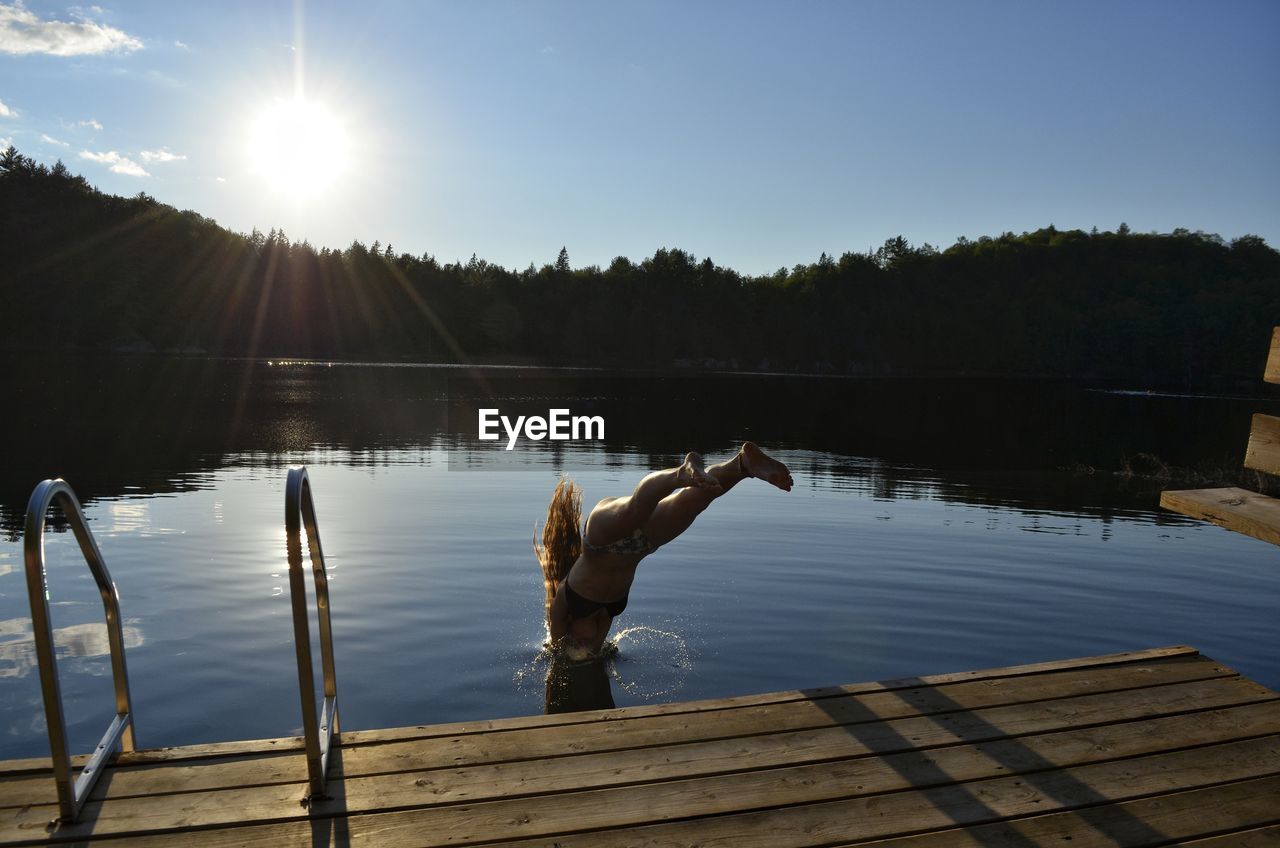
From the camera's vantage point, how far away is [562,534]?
7.77 metres

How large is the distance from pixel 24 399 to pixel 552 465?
105 feet

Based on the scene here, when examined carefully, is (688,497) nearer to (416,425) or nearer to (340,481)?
(340,481)

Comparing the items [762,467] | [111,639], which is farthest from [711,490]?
[111,639]

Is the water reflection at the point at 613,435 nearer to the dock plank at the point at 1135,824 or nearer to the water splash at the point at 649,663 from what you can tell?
the water splash at the point at 649,663

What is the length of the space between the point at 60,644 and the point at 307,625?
23.7 feet

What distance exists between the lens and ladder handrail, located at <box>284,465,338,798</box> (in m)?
3.37

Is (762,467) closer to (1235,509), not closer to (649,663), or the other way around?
(1235,509)

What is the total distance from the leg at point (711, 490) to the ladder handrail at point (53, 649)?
9.84ft

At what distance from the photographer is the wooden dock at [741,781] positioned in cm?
353

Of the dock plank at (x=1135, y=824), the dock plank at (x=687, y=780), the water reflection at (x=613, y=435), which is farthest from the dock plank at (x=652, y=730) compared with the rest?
the water reflection at (x=613, y=435)

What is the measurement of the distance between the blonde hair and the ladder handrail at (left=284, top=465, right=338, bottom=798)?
3.43m

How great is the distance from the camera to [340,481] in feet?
70.6

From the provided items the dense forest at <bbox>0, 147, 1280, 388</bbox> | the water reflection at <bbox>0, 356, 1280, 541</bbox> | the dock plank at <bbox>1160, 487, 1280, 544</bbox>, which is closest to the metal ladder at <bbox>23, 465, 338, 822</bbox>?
the dock plank at <bbox>1160, 487, 1280, 544</bbox>

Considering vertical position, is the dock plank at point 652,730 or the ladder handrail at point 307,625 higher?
the ladder handrail at point 307,625
